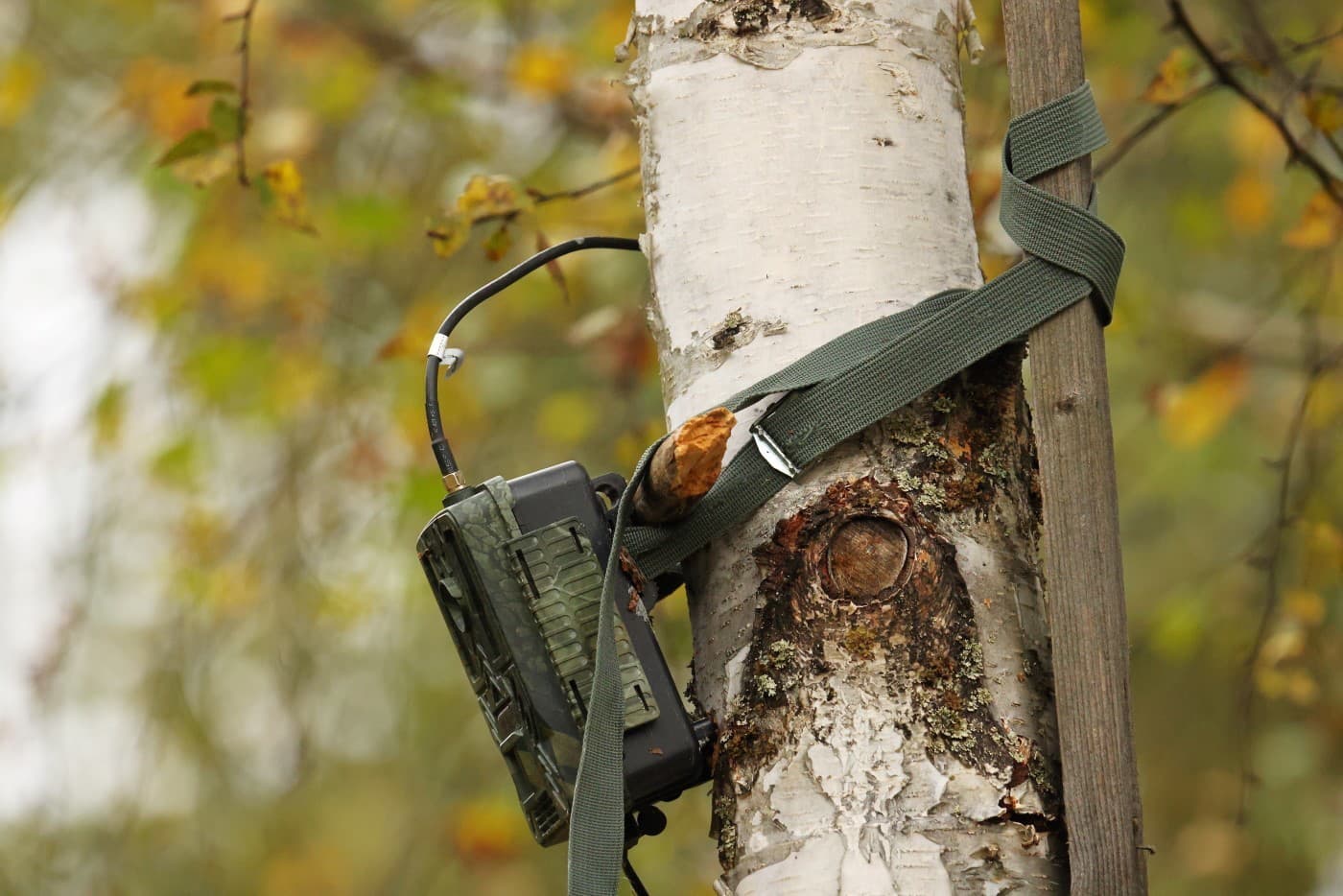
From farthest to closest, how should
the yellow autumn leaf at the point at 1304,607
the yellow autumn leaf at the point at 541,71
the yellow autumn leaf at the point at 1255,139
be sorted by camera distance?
the yellow autumn leaf at the point at 1255,139
the yellow autumn leaf at the point at 541,71
the yellow autumn leaf at the point at 1304,607

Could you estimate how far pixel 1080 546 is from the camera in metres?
0.95

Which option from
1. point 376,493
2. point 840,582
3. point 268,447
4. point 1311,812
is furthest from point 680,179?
point 1311,812

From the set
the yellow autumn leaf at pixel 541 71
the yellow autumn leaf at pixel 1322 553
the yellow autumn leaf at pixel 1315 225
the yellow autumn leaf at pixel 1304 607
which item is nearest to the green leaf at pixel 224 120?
the yellow autumn leaf at pixel 541 71

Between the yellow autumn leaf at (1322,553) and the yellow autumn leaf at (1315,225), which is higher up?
the yellow autumn leaf at (1315,225)

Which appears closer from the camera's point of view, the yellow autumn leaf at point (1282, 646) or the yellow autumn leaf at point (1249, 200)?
the yellow autumn leaf at point (1282, 646)

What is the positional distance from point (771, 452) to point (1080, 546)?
0.24m

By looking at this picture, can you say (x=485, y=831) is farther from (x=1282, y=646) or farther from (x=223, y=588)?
(x=1282, y=646)

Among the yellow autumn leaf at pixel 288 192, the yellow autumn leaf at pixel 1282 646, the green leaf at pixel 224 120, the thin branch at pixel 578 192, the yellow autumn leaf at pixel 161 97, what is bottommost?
the yellow autumn leaf at pixel 1282 646

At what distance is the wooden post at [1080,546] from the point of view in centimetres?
91

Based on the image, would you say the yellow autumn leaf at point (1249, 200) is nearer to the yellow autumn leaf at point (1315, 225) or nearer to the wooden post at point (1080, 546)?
the yellow autumn leaf at point (1315, 225)

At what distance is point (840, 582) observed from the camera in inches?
38.5

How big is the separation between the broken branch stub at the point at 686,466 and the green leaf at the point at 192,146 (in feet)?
3.56

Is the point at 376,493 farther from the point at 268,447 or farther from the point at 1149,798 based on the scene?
the point at 1149,798

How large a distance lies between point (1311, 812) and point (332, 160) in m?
3.68
